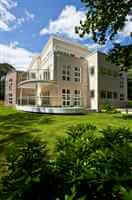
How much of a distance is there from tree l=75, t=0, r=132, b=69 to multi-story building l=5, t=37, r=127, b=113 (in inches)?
352

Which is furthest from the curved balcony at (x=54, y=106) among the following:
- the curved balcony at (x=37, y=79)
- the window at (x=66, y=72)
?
the window at (x=66, y=72)

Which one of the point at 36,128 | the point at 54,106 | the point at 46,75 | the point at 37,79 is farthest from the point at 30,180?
the point at 46,75

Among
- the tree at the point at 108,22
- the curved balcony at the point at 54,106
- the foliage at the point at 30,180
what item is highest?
the tree at the point at 108,22

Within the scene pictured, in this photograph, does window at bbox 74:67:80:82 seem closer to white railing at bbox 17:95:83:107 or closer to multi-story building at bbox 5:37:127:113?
multi-story building at bbox 5:37:127:113

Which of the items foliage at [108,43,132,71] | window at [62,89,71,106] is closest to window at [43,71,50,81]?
window at [62,89,71,106]

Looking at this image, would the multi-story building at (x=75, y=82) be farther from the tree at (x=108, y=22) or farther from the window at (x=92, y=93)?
the tree at (x=108, y=22)

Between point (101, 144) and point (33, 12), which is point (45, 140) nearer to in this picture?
point (101, 144)

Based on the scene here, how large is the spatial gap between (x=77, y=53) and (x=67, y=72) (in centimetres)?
689

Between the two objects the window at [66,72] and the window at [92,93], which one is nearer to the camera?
the window at [66,72]

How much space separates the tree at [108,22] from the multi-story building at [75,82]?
29.3 feet

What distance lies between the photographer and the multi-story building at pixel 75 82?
69.1ft

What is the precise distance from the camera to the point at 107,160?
229 centimetres

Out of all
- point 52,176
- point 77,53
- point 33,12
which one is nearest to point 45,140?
point 52,176

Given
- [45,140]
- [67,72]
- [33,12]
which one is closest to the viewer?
[45,140]
